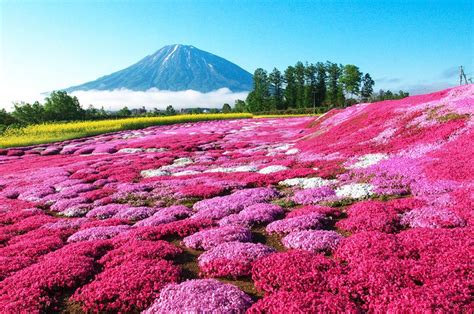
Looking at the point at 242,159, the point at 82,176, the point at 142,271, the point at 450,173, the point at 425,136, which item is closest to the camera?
the point at 142,271

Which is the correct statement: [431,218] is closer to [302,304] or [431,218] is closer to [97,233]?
[302,304]

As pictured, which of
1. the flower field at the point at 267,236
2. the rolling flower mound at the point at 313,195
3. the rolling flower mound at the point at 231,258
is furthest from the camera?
the rolling flower mound at the point at 313,195

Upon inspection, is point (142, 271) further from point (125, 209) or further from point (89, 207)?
point (89, 207)

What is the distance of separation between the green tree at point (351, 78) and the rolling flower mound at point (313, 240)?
157910 millimetres

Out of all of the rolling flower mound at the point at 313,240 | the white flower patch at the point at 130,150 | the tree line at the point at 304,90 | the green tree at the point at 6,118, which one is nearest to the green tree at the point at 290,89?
the tree line at the point at 304,90

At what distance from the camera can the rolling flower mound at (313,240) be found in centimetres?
984

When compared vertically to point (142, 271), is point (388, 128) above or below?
above

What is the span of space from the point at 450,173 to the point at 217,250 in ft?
35.3

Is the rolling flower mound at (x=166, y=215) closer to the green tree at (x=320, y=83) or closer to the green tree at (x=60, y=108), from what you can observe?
the green tree at (x=60, y=108)

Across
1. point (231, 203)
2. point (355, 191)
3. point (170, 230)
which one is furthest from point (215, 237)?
point (355, 191)

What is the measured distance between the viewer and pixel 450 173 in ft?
48.4

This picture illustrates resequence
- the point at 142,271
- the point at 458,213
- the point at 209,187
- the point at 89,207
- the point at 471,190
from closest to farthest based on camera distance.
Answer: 1. the point at 142,271
2. the point at 458,213
3. the point at 471,190
4. the point at 89,207
5. the point at 209,187

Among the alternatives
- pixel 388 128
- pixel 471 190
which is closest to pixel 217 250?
pixel 471 190

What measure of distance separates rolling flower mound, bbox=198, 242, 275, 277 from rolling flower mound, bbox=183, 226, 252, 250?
0.59 meters
